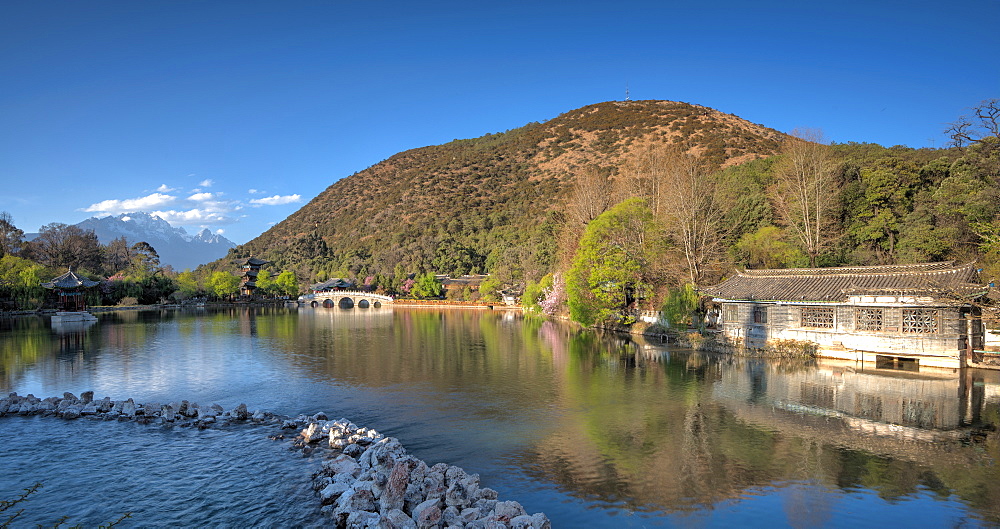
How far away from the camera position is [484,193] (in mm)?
118562

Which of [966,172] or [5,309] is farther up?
[966,172]

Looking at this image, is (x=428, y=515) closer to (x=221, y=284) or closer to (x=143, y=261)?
(x=221, y=284)

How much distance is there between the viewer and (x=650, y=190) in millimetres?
45375

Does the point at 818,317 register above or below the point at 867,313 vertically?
below

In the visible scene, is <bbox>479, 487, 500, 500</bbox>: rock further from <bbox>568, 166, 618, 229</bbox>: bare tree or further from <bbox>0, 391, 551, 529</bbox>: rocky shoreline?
<bbox>568, 166, 618, 229</bbox>: bare tree

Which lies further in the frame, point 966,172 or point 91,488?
point 966,172

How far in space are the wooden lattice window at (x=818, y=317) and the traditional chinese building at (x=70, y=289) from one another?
207 ft

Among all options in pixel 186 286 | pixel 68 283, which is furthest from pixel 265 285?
pixel 68 283

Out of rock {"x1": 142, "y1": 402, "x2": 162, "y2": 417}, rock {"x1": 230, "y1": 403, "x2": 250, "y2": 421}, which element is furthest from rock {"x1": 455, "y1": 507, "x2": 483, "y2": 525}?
rock {"x1": 142, "y1": 402, "x2": 162, "y2": 417}

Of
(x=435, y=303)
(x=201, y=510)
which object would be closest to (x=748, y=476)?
(x=201, y=510)

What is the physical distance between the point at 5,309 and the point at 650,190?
209 ft

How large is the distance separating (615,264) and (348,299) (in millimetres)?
65323

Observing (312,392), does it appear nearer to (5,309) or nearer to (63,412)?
(63,412)

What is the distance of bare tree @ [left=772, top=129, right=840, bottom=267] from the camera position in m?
32.7
